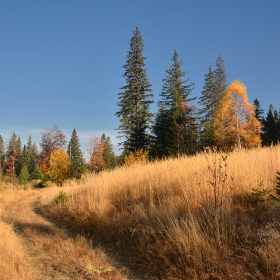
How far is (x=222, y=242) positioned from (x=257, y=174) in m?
2.48

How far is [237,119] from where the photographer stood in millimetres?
25609

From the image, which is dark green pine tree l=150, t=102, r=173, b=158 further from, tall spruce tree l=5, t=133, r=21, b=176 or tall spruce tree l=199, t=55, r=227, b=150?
tall spruce tree l=5, t=133, r=21, b=176

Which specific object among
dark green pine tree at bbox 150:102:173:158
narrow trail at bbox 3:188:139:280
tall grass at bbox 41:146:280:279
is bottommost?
narrow trail at bbox 3:188:139:280

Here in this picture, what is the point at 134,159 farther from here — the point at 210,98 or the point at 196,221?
the point at 210,98

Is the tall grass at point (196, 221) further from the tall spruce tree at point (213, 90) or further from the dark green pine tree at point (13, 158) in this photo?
the dark green pine tree at point (13, 158)

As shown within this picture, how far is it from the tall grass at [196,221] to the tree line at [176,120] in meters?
14.5

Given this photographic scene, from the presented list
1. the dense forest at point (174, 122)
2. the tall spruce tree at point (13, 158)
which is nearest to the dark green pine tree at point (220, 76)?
the dense forest at point (174, 122)

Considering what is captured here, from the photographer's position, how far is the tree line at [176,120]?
25.5m

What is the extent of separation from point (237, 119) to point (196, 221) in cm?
2378

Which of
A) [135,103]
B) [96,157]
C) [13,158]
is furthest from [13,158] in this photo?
[135,103]

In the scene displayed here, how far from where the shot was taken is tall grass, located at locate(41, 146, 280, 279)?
3.24 metres

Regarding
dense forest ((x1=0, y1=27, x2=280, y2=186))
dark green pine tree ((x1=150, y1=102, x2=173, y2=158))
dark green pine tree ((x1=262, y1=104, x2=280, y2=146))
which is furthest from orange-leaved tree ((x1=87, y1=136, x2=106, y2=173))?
dark green pine tree ((x1=262, y1=104, x2=280, y2=146))

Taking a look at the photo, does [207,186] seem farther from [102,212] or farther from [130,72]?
[130,72]

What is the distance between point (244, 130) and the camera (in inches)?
981
